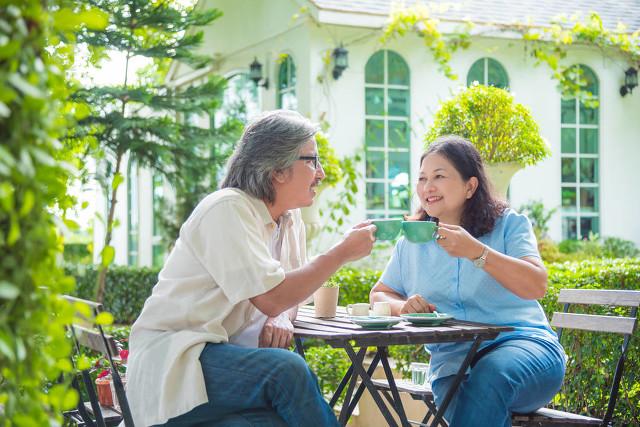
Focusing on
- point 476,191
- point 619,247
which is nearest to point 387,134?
point 619,247

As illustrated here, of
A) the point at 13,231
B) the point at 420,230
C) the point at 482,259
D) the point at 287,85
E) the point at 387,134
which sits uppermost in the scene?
the point at 287,85

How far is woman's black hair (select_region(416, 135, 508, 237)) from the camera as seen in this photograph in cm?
364

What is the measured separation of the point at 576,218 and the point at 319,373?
304 inches

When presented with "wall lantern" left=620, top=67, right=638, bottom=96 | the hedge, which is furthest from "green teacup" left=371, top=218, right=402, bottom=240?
"wall lantern" left=620, top=67, right=638, bottom=96

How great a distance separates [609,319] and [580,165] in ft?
30.7

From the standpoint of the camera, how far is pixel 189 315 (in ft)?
9.43

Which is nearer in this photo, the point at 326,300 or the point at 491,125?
the point at 326,300

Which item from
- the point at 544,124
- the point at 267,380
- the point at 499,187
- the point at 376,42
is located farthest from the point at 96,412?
the point at 544,124

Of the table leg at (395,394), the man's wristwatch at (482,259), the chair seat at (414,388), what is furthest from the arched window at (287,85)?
the man's wristwatch at (482,259)

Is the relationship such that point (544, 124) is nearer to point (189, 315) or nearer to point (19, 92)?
point (189, 315)

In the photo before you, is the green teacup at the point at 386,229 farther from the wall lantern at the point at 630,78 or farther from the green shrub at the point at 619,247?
the wall lantern at the point at 630,78

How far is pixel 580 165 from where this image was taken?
12594 millimetres

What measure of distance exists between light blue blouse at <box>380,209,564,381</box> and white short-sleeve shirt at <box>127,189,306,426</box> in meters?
0.97

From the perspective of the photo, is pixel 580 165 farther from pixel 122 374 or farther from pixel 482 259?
pixel 482 259
